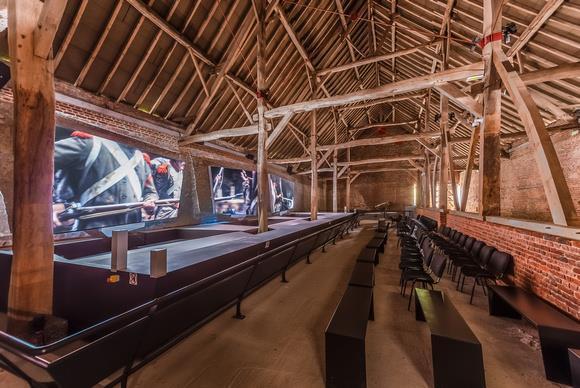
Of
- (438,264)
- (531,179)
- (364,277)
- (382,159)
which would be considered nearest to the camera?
(364,277)

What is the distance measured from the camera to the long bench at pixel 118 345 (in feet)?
3.99

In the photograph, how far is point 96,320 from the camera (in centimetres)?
245

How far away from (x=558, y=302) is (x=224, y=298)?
140 inches

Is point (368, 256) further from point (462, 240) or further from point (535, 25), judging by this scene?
point (535, 25)

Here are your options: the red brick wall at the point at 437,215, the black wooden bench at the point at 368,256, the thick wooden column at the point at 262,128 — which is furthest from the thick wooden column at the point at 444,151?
the thick wooden column at the point at 262,128

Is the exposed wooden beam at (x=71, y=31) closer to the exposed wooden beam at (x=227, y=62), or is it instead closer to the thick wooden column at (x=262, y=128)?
the exposed wooden beam at (x=227, y=62)

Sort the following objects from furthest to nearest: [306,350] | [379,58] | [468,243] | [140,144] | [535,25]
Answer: [379,58] < [140,144] < [535,25] < [468,243] < [306,350]

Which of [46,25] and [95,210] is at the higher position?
[46,25]

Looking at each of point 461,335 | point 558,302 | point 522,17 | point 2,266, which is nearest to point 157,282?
point 461,335

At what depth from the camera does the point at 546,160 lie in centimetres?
287

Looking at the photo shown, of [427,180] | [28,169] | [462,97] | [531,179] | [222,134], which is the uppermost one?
[462,97]

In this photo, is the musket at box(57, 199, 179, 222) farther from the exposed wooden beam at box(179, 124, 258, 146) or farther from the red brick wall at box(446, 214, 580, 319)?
the red brick wall at box(446, 214, 580, 319)

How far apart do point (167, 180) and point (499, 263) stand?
24.3ft

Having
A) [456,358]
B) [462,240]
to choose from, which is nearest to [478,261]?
[462,240]
